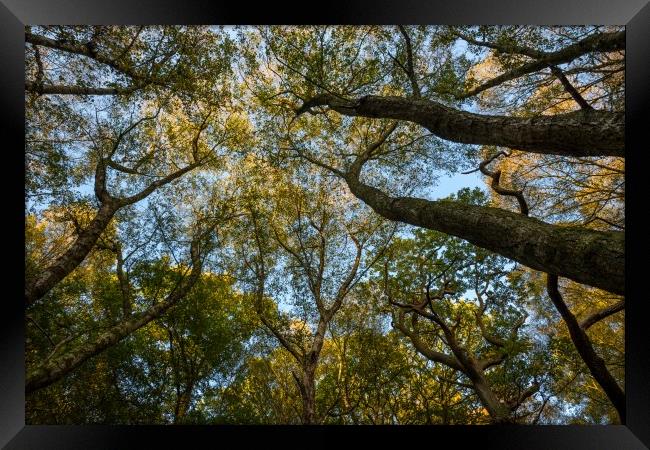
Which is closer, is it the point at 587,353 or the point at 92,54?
the point at 587,353

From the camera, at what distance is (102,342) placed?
4.75 m

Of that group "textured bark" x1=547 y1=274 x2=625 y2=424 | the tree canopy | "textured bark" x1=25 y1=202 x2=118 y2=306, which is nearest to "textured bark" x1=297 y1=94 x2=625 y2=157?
the tree canopy

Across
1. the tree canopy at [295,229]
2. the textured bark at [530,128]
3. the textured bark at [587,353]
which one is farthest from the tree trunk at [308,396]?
the textured bark at [530,128]

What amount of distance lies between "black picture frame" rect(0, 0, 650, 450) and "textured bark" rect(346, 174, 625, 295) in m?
0.15

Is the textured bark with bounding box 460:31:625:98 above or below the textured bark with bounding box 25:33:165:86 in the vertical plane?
below

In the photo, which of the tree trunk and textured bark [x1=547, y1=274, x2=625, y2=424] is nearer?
textured bark [x1=547, y1=274, x2=625, y2=424]

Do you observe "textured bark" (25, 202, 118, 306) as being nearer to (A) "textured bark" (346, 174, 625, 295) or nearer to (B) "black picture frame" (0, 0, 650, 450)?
(B) "black picture frame" (0, 0, 650, 450)

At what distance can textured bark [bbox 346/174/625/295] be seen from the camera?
2.26 m

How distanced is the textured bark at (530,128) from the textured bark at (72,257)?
4.60m

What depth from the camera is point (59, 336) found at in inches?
191

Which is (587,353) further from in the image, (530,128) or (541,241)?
(530,128)
